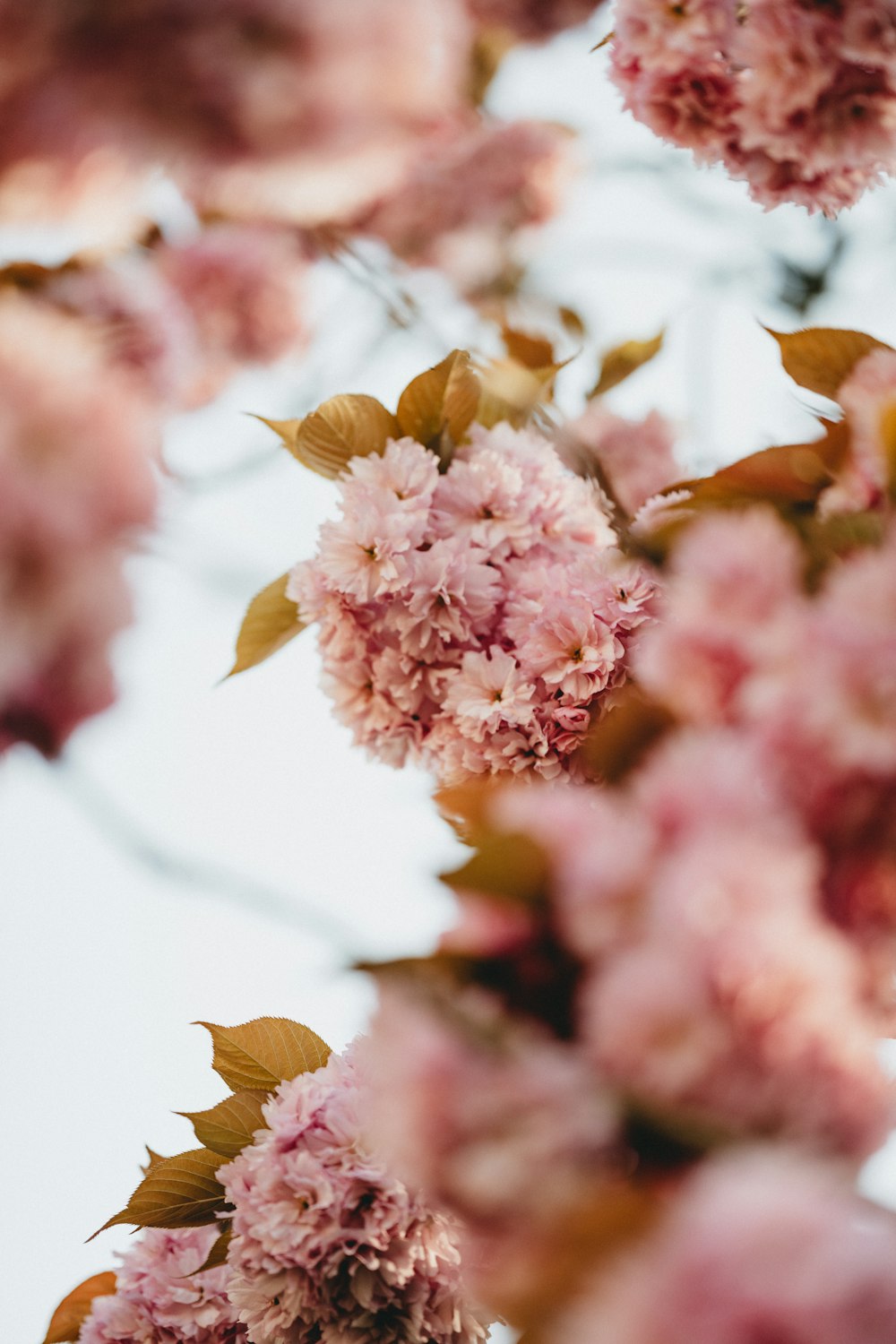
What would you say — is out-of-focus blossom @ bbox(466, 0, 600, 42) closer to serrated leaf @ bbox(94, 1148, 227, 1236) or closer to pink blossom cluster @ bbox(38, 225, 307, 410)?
pink blossom cluster @ bbox(38, 225, 307, 410)

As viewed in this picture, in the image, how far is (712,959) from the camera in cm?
31

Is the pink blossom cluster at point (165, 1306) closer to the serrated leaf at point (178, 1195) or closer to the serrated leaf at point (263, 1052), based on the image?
the serrated leaf at point (178, 1195)

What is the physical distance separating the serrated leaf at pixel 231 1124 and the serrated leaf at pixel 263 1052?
0.05ft

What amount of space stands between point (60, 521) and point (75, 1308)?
2.68ft

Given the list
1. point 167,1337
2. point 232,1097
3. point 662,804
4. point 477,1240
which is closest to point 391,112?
point 662,804

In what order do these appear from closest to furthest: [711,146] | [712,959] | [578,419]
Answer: [712,959] < [711,146] < [578,419]

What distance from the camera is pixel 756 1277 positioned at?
258 mm

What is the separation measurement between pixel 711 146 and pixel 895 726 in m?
0.54

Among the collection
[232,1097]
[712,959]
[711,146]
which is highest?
[711,146]

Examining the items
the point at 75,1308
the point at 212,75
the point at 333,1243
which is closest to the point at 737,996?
the point at 212,75

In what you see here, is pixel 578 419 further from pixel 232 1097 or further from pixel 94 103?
pixel 94 103

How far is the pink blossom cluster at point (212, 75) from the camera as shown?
1.21 feet

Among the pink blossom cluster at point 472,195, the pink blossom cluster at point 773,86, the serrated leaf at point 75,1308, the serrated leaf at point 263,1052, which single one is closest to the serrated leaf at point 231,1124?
the serrated leaf at point 263,1052

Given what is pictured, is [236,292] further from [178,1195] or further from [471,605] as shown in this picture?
[178,1195]
